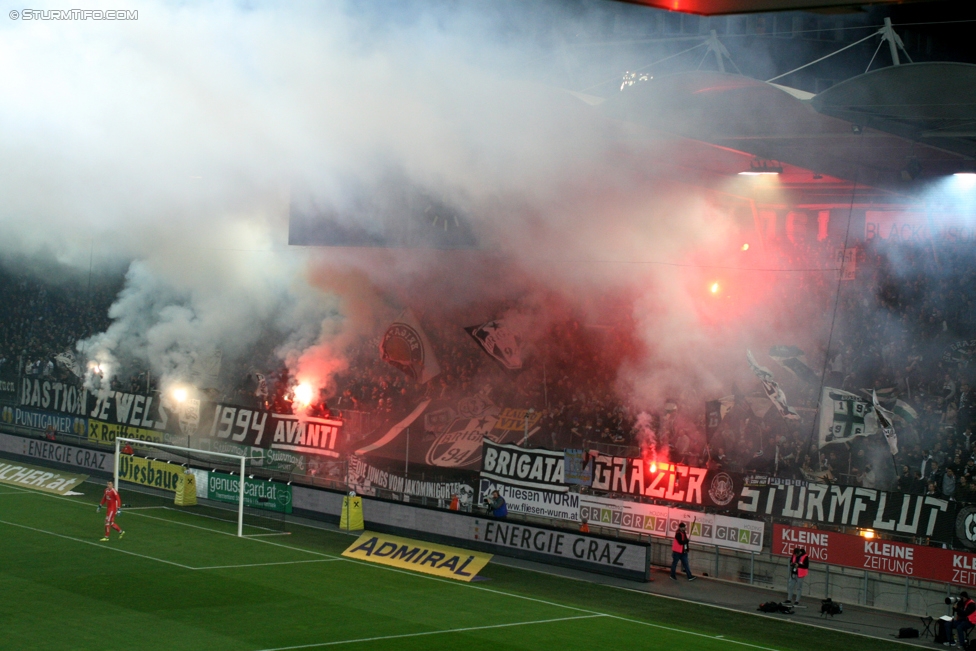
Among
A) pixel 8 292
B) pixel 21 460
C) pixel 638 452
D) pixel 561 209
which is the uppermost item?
pixel 561 209

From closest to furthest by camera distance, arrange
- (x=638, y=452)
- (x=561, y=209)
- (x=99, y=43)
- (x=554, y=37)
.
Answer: (x=99, y=43), (x=554, y=37), (x=638, y=452), (x=561, y=209)

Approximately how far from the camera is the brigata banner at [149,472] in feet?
90.0

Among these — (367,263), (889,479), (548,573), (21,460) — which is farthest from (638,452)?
(21,460)

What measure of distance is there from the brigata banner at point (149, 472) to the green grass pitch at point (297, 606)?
14.5 feet

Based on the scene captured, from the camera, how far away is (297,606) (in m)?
17.3

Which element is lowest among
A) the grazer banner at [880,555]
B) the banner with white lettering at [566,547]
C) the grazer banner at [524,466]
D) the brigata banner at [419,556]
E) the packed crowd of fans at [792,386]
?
the brigata banner at [419,556]

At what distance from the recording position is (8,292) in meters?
40.8

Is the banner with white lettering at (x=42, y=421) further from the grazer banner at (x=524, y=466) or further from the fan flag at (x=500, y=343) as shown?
the grazer banner at (x=524, y=466)

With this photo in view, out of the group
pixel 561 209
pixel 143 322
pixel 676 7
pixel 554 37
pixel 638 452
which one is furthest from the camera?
pixel 143 322

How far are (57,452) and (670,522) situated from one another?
62.7ft

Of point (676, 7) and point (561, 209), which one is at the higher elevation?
point (561, 209)

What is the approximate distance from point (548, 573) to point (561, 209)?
30.8ft

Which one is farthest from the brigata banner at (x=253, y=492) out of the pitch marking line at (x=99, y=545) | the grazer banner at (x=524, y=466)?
the grazer banner at (x=524, y=466)

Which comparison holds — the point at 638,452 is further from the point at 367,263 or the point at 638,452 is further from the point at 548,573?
the point at 367,263
